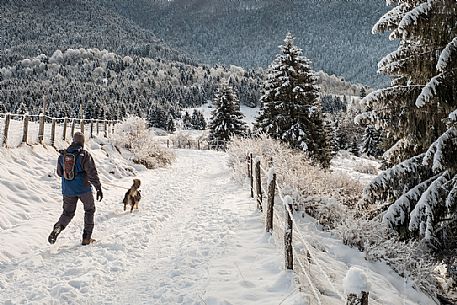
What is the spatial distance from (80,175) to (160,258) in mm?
2127

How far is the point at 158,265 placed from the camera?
6.19 metres

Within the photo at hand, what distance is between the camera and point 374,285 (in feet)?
22.6

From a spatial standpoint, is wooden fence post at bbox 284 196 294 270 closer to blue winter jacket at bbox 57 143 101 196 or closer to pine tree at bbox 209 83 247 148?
blue winter jacket at bbox 57 143 101 196

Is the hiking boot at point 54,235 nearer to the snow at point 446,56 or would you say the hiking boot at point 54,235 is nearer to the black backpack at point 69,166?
the black backpack at point 69,166

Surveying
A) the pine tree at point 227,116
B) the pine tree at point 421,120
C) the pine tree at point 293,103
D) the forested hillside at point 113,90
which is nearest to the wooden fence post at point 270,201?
the pine tree at point 421,120

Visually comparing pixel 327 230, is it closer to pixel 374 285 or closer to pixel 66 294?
pixel 374 285

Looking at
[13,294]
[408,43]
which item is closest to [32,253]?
[13,294]

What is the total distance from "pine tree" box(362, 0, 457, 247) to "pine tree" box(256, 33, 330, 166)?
45.5 feet

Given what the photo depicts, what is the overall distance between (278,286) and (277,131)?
18.5 metres

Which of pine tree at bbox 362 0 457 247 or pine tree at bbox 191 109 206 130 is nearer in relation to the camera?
pine tree at bbox 362 0 457 247

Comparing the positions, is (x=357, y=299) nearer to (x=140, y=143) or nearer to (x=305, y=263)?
(x=305, y=263)

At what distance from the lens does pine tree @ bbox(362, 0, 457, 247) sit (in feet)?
24.3

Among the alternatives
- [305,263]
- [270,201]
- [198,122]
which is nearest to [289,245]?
[305,263]

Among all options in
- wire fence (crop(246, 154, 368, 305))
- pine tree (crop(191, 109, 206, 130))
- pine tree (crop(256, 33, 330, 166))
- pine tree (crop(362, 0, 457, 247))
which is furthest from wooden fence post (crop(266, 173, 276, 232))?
pine tree (crop(191, 109, 206, 130))
